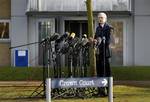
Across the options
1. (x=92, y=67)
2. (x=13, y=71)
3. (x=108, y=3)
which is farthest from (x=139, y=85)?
(x=108, y=3)

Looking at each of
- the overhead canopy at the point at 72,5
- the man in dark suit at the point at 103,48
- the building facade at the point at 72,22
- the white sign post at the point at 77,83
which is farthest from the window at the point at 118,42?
the white sign post at the point at 77,83

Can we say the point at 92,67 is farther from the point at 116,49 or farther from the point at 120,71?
the point at 116,49

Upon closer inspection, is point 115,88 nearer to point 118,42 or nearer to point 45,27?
point 118,42

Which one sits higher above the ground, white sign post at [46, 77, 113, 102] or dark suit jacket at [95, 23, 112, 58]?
dark suit jacket at [95, 23, 112, 58]

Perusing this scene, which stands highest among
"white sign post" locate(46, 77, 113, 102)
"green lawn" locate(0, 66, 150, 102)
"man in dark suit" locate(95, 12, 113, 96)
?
"man in dark suit" locate(95, 12, 113, 96)

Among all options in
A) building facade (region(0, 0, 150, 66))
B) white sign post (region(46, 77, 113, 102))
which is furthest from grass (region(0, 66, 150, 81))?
white sign post (region(46, 77, 113, 102))

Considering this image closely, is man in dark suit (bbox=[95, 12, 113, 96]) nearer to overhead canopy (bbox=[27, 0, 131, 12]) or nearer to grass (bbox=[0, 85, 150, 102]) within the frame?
grass (bbox=[0, 85, 150, 102])

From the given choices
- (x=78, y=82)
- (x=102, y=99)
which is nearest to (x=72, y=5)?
(x=102, y=99)

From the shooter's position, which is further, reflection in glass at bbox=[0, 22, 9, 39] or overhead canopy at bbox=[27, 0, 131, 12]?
reflection in glass at bbox=[0, 22, 9, 39]

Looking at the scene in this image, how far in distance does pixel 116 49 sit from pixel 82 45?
526 inches

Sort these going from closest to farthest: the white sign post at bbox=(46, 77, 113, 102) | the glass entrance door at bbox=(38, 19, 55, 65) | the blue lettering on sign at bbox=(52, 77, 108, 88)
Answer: the white sign post at bbox=(46, 77, 113, 102) → the blue lettering on sign at bbox=(52, 77, 108, 88) → the glass entrance door at bbox=(38, 19, 55, 65)

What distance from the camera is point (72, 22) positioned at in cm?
2697

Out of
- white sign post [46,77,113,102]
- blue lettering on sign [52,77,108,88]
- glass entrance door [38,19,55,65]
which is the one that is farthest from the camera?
glass entrance door [38,19,55,65]

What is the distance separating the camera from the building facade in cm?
2575
